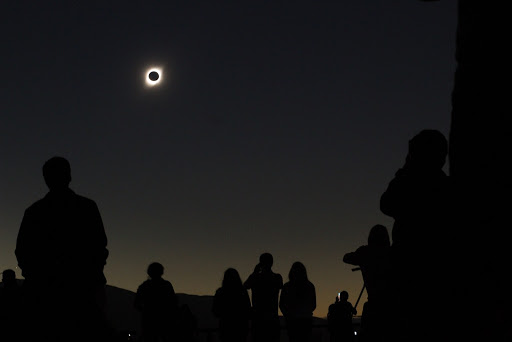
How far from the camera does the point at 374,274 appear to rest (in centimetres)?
666

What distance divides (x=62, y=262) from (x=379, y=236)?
9.37ft

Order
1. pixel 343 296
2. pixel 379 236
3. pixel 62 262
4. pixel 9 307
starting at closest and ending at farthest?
pixel 62 262 < pixel 379 236 < pixel 9 307 < pixel 343 296

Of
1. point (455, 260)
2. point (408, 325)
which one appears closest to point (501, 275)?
point (455, 260)

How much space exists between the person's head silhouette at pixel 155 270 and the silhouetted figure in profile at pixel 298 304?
→ 66.5 inches

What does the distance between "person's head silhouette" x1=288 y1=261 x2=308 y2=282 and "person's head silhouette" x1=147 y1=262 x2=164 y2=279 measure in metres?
1.72

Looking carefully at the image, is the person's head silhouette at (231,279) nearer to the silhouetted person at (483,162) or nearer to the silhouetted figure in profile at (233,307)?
the silhouetted figure in profile at (233,307)

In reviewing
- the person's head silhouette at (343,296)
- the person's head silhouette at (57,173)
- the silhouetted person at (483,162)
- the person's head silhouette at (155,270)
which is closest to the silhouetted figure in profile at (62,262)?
the person's head silhouette at (57,173)

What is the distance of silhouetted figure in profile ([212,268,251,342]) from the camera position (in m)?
11.6

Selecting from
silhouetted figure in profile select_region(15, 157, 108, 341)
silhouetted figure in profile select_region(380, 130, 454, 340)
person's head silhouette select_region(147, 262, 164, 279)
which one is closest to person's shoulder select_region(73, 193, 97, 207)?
silhouetted figure in profile select_region(15, 157, 108, 341)

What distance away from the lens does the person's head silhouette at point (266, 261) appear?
11.5 m

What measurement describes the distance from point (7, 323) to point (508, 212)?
3101 millimetres

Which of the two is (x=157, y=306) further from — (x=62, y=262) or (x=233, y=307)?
(x=62, y=262)

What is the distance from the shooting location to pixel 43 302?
4914 millimetres

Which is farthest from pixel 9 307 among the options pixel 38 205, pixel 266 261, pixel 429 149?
pixel 266 261
